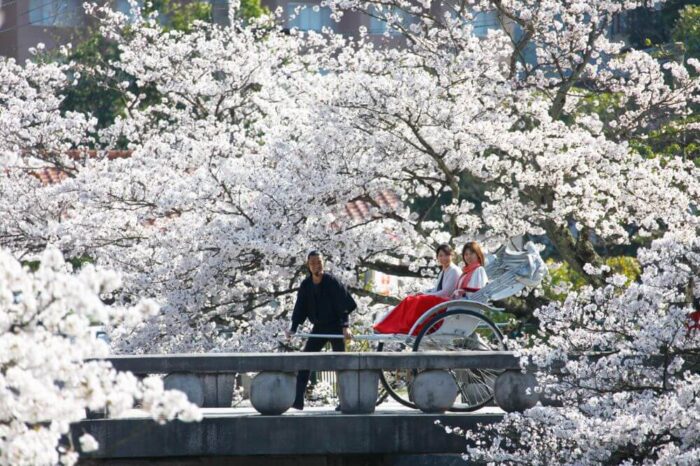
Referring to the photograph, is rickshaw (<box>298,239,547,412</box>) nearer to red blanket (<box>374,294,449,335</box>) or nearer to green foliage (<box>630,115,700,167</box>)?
red blanket (<box>374,294,449,335</box>)

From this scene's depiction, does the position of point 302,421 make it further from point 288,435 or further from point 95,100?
point 95,100

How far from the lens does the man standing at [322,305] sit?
1228 cm

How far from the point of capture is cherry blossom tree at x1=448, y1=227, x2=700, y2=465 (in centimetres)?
922

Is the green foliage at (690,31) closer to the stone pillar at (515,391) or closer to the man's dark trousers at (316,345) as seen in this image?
the man's dark trousers at (316,345)

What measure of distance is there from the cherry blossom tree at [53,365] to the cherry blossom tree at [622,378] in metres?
3.68

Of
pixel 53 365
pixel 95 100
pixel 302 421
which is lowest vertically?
pixel 302 421

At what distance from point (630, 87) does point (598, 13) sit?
100cm

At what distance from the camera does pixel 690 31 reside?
32.7 meters

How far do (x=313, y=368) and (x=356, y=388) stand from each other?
424 millimetres

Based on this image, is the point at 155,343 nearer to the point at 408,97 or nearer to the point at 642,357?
the point at 408,97

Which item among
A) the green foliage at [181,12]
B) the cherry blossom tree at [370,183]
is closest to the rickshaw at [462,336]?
the cherry blossom tree at [370,183]

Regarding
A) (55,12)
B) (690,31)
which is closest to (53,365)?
(690,31)

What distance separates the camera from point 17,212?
1708 centimetres

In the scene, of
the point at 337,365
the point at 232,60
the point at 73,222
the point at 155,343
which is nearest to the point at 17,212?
A: the point at 73,222
